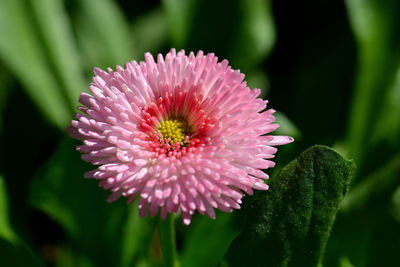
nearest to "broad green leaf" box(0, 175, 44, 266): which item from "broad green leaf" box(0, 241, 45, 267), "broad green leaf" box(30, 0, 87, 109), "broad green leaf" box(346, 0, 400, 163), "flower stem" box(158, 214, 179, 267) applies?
"broad green leaf" box(0, 241, 45, 267)

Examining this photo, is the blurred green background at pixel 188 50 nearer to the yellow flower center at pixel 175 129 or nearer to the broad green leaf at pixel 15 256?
the broad green leaf at pixel 15 256

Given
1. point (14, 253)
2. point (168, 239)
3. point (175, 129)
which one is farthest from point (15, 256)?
point (175, 129)

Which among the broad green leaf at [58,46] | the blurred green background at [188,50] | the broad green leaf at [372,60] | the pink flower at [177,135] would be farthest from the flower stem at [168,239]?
the broad green leaf at [58,46]

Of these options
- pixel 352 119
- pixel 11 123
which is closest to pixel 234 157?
pixel 352 119

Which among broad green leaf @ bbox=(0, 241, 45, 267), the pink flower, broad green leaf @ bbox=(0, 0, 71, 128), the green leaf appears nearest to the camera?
the pink flower

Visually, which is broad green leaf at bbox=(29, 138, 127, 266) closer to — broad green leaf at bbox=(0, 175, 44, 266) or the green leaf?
broad green leaf at bbox=(0, 175, 44, 266)

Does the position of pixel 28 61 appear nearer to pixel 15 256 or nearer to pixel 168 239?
pixel 15 256

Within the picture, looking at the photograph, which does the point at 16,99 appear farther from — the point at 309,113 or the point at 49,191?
the point at 309,113
